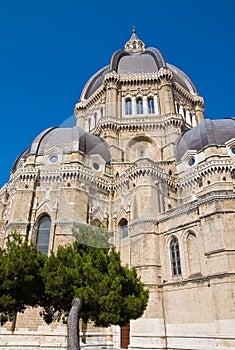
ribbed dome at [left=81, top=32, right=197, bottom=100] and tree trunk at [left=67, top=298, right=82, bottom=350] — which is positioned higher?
ribbed dome at [left=81, top=32, right=197, bottom=100]

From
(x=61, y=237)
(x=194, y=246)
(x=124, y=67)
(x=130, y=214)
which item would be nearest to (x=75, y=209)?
(x=61, y=237)

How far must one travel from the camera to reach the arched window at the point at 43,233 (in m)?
24.0

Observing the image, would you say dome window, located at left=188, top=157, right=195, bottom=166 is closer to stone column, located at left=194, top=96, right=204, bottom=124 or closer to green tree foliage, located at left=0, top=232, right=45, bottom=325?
stone column, located at left=194, top=96, right=204, bottom=124

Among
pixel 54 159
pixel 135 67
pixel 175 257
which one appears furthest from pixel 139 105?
pixel 175 257

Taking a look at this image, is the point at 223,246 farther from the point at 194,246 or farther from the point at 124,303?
the point at 124,303

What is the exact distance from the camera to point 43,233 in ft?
80.7

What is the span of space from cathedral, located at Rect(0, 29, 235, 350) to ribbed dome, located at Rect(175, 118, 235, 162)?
0.13 m

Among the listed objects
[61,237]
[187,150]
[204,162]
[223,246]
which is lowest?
[223,246]

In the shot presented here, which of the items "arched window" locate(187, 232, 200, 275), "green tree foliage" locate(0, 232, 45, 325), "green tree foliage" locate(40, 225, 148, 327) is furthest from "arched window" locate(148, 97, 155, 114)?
"green tree foliage" locate(0, 232, 45, 325)

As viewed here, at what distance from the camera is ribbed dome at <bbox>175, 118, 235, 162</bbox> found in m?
28.0

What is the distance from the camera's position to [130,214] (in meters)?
24.9

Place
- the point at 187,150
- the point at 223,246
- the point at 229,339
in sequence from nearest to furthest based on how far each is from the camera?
the point at 229,339
the point at 223,246
the point at 187,150

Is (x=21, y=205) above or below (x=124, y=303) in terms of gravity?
above

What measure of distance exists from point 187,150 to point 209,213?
433 inches
